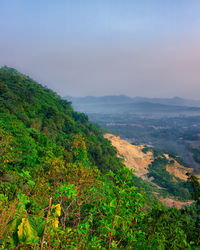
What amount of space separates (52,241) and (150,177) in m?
36.4

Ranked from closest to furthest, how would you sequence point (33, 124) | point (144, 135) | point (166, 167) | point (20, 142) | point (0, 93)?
point (20, 142) → point (33, 124) → point (0, 93) → point (166, 167) → point (144, 135)

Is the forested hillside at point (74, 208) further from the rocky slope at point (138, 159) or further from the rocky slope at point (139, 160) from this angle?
the rocky slope at point (138, 159)

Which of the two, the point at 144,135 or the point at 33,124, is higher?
the point at 33,124

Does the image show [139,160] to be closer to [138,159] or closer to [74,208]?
[138,159]

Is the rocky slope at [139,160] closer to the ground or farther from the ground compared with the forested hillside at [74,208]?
closer to the ground

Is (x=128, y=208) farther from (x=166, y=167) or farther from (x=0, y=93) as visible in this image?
(x=166, y=167)

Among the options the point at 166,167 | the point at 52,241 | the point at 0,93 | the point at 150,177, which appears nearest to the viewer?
the point at 52,241

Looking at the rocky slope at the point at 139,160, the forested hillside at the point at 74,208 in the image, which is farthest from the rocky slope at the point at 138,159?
the forested hillside at the point at 74,208

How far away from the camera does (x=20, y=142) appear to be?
9.37 meters

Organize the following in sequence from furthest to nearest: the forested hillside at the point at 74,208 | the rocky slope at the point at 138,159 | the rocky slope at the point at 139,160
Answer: the rocky slope at the point at 138,159, the rocky slope at the point at 139,160, the forested hillside at the point at 74,208

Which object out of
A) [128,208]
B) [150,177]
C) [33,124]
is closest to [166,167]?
[150,177]

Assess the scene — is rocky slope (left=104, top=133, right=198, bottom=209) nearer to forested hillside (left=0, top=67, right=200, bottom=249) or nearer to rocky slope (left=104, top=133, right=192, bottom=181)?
rocky slope (left=104, top=133, right=192, bottom=181)

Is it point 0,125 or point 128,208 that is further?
point 0,125

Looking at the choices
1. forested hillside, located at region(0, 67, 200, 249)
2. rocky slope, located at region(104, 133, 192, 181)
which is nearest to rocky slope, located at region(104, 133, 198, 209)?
rocky slope, located at region(104, 133, 192, 181)
